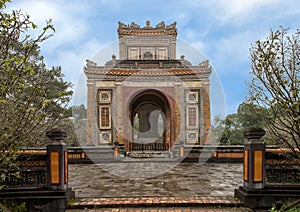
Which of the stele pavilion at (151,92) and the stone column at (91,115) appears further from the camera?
the stele pavilion at (151,92)

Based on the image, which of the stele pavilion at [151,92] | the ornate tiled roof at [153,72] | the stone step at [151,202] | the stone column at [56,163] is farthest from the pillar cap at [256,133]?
the ornate tiled roof at [153,72]

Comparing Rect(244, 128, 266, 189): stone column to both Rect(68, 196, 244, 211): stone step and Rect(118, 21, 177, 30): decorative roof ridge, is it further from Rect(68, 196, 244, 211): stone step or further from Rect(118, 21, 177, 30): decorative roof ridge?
Rect(118, 21, 177, 30): decorative roof ridge

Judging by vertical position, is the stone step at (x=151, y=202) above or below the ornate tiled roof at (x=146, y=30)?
below

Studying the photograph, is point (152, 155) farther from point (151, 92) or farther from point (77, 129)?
point (77, 129)

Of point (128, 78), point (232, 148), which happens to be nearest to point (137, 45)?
point (128, 78)

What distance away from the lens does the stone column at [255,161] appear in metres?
5.45

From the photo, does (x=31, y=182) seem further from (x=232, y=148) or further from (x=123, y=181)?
(x=232, y=148)

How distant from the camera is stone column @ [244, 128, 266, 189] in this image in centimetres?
545

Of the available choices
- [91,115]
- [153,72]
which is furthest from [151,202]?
[153,72]

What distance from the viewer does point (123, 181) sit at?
801 centimetres

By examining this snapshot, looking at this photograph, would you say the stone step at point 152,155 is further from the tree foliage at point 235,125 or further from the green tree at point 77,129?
the tree foliage at point 235,125

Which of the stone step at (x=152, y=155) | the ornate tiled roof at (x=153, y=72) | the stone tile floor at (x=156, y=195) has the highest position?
the ornate tiled roof at (x=153, y=72)

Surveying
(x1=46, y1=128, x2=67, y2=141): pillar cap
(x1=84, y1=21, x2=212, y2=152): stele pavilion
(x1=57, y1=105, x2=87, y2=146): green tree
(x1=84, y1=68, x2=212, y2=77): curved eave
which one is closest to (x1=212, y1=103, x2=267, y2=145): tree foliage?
(x1=84, y1=21, x2=212, y2=152): stele pavilion

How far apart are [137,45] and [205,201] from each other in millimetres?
19577
